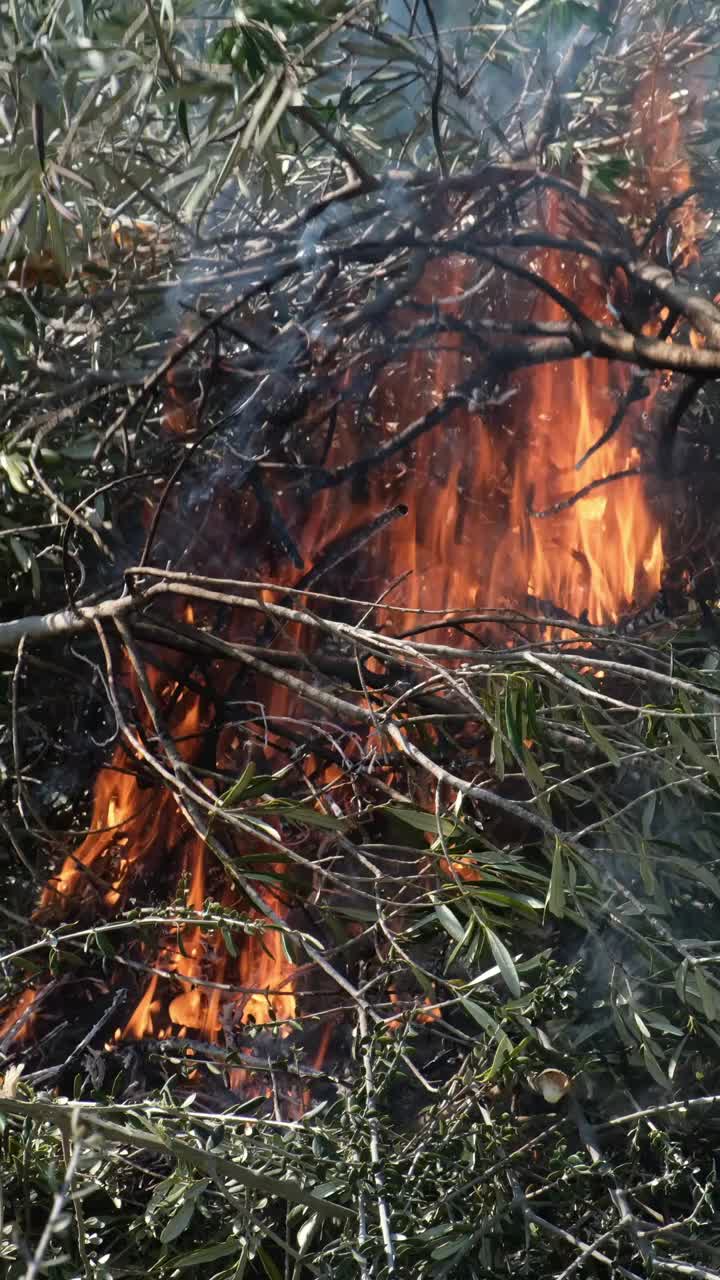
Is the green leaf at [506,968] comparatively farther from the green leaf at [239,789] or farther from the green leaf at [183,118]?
the green leaf at [183,118]

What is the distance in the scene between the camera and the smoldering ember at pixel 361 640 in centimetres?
128

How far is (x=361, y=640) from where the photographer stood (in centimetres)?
146

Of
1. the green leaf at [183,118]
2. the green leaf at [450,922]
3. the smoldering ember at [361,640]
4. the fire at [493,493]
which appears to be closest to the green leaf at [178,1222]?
the smoldering ember at [361,640]

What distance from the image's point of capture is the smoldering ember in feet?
4.19

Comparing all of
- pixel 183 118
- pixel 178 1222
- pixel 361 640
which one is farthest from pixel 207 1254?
pixel 183 118

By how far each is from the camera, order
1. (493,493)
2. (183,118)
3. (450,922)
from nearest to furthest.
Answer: (450,922) → (183,118) → (493,493)

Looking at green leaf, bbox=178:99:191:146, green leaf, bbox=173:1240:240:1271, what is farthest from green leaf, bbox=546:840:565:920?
green leaf, bbox=178:99:191:146

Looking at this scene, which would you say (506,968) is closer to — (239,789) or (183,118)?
(239,789)

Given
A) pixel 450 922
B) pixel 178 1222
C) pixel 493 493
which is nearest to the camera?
pixel 178 1222

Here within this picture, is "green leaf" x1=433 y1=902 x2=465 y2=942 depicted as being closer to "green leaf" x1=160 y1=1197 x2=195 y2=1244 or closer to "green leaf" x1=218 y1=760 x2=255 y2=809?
"green leaf" x1=218 y1=760 x2=255 y2=809

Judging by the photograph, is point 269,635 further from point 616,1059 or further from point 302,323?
point 616,1059

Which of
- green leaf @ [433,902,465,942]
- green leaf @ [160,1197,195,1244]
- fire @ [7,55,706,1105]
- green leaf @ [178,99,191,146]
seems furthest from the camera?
fire @ [7,55,706,1105]

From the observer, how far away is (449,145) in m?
2.12

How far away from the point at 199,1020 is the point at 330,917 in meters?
0.48
